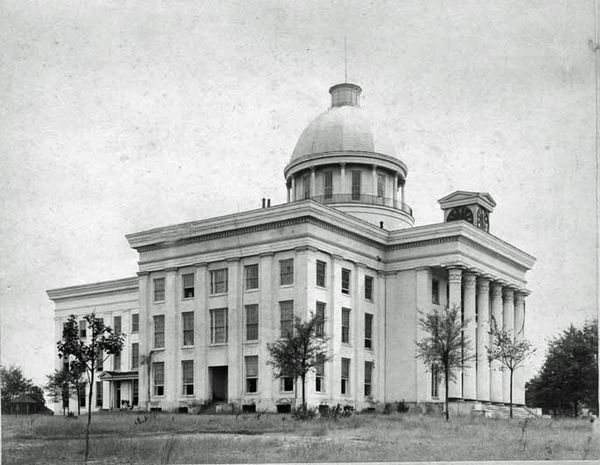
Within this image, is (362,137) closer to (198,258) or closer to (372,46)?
(198,258)

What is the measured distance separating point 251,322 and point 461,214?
1536cm

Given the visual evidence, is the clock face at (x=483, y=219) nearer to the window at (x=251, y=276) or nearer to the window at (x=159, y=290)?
the window at (x=251, y=276)

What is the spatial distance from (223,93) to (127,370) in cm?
3259

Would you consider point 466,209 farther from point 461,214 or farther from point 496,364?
point 496,364

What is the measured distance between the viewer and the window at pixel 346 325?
2047 inches

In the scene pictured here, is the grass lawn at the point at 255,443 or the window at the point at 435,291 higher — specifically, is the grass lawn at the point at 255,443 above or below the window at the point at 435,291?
below

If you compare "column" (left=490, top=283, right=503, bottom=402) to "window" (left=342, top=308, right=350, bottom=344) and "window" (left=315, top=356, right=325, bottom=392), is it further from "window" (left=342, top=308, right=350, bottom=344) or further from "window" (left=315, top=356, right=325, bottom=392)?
"window" (left=315, top=356, right=325, bottom=392)

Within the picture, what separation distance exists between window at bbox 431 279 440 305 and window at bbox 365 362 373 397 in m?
6.21

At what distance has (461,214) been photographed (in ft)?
181

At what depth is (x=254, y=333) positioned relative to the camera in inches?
1962

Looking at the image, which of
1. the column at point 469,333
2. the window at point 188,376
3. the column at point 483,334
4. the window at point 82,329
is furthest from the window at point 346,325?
the window at point 82,329

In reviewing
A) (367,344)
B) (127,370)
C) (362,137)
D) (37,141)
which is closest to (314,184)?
(362,137)

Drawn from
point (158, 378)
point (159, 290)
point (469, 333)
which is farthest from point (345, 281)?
point (158, 378)

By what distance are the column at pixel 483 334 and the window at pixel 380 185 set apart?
9469 mm
